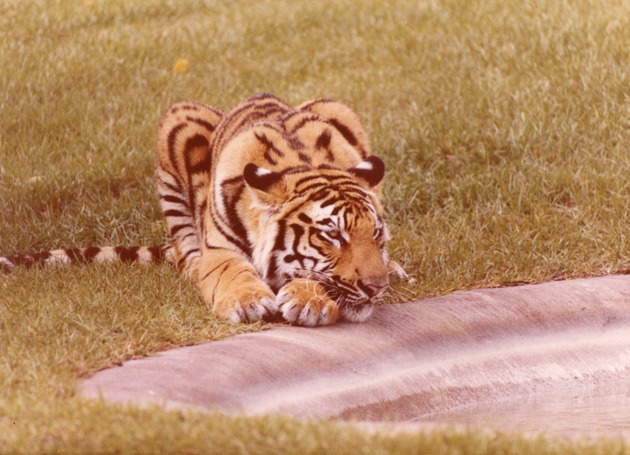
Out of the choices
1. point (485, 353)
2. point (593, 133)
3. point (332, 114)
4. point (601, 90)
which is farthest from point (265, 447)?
point (601, 90)

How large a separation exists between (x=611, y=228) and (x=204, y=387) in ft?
12.5

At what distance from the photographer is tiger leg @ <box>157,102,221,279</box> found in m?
7.27

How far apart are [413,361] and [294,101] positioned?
5.30m

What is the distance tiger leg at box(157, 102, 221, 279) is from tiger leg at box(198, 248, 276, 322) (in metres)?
0.94

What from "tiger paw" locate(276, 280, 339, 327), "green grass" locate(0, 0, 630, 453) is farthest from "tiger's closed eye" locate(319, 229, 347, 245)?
"green grass" locate(0, 0, 630, 453)

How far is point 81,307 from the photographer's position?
5.78 m

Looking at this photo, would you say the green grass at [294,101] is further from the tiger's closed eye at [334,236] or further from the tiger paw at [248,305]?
the tiger's closed eye at [334,236]

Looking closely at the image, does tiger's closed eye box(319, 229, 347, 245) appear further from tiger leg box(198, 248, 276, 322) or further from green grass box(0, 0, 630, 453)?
green grass box(0, 0, 630, 453)

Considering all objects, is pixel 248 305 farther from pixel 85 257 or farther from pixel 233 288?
pixel 85 257

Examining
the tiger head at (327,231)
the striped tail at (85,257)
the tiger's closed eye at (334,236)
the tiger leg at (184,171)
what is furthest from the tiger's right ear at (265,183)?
the striped tail at (85,257)

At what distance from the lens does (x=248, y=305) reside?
18.4ft

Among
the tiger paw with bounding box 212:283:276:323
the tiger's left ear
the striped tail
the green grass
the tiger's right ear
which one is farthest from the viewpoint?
the striped tail

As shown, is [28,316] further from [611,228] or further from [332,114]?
[611,228]

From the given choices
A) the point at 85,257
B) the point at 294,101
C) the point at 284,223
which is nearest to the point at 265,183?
the point at 284,223
